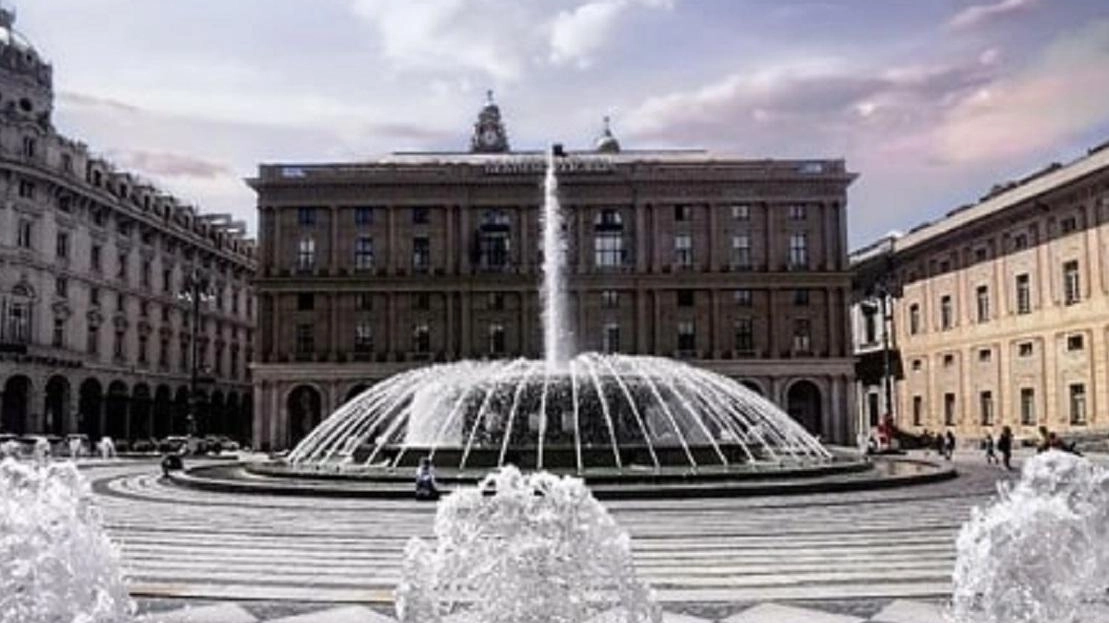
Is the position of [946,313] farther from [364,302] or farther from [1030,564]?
[1030,564]

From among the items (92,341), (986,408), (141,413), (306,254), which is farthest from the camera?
(141,413)

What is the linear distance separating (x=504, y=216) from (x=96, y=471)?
36192 millimetres

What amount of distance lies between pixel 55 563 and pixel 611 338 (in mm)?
57550

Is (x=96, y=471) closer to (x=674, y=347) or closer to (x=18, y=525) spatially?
(x=18, y=525)

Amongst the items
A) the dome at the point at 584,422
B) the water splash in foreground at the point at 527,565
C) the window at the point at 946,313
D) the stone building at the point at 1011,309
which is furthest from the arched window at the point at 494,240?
the water splash in foreground at the point at 527,565

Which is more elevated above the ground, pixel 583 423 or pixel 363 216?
pixel 363 216

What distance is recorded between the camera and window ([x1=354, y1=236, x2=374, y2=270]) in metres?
63.2

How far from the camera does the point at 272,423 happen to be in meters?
59.9

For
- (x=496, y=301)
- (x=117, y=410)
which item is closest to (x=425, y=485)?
(x=496, y=301)

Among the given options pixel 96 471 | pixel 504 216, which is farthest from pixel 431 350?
pixel 96 471

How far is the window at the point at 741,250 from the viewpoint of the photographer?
209 feet

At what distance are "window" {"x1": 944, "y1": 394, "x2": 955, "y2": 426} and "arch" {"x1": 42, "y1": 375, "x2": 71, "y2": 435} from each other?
48058 mm

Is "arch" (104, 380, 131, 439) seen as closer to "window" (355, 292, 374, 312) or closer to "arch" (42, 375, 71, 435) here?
"arch" (42, 375, 71, 435)

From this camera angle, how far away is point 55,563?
247 inches
